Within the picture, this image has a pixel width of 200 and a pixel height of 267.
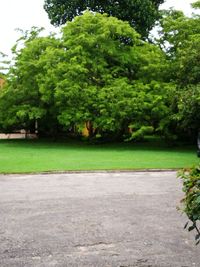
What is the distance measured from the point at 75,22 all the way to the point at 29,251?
73.0 ft

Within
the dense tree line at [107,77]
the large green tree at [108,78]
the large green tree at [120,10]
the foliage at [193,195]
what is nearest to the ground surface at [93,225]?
the foliage at [193,195]

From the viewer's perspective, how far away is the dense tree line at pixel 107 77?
23047 millimetres

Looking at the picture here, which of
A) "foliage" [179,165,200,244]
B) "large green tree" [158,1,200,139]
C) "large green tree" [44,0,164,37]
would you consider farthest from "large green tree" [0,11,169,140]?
"foliage" [179,165,200,244]

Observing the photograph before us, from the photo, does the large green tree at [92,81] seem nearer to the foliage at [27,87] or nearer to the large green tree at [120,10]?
the foliage at [27,87]

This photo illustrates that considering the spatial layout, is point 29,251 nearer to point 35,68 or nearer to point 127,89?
point 127,89

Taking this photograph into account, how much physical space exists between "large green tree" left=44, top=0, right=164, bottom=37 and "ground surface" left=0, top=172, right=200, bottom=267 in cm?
2571

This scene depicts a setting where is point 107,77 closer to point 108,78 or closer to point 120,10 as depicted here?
point 108,78

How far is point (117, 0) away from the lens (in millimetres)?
34656

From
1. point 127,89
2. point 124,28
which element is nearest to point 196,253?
point 127,89

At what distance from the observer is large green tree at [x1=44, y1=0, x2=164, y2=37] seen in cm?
3378

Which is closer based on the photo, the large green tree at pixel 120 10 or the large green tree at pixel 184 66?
the large green tree at pixel 184 66

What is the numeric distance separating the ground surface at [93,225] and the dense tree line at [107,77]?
1179 cm

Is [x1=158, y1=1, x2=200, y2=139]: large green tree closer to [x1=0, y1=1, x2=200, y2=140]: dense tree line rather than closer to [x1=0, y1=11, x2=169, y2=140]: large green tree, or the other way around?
[x1=0, y1=1, x2=200, y2=140]: dense tree line

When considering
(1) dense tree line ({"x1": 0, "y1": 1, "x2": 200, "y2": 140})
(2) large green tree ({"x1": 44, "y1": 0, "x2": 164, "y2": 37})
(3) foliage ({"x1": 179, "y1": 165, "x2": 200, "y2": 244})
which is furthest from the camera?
(2) large green tree ({"x1": 44, "y1": 0, "x2": 164, "y2": 37})
